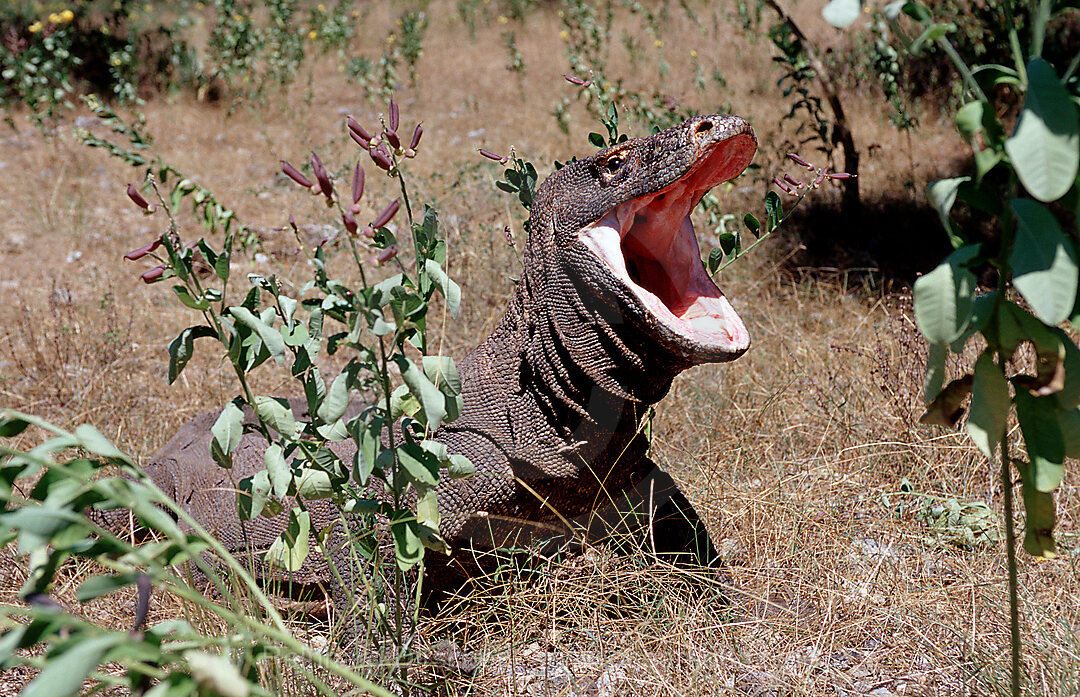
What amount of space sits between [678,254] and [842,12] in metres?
1.40

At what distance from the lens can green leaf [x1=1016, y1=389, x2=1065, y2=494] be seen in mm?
1551

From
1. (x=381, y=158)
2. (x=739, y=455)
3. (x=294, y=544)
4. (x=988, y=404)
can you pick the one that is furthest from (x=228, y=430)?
(x=739, y=455)

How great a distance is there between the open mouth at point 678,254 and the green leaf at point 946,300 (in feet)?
2.86

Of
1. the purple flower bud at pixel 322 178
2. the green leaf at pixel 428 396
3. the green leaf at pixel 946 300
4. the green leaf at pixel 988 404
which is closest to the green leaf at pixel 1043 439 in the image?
the green leaf at pixel 988 404

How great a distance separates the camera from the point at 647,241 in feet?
9.05

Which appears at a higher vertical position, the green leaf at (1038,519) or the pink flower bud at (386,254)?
the pink flower bud at (386,254)

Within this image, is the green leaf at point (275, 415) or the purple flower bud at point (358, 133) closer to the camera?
the purple flower bud at point (358, 133)

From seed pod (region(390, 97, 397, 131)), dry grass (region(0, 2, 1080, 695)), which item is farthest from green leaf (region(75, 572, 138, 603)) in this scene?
dry grass (region(0, 2, 1080, 695))

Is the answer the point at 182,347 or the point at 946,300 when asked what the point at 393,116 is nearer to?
the point at 182,347

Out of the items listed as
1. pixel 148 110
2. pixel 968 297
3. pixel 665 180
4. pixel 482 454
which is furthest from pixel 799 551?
pixel 148 110

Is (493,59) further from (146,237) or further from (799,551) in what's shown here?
(799,551)

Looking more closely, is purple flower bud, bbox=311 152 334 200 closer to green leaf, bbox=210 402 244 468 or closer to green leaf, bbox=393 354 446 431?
green leaf, bbox=393 354 446 431

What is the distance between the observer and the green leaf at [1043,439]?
1551 millimetres

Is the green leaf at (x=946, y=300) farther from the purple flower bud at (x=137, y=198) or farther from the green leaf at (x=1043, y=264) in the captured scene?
the purple flower bud at (x=137, y=198)
